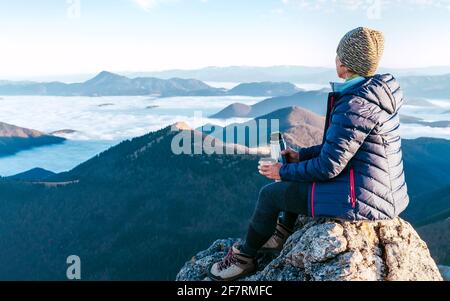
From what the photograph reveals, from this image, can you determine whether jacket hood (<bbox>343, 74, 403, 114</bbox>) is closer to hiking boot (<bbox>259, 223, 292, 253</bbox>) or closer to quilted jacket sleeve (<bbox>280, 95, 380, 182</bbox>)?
quilted jacket sleeve (<bbox>280, 95, 380, 182</bbox>)

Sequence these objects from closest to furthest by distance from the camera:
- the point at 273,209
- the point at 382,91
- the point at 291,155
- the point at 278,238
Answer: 1. the point at 382,91
2. the point at 273,209
3. the point at 291,155
4. the point at 278,238

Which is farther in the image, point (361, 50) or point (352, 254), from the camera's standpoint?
point (352, 254)

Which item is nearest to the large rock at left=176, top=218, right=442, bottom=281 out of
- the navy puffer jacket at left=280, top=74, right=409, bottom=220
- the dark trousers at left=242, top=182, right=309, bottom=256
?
the dark trousers at left=242, top=182, right=309, bottom=256

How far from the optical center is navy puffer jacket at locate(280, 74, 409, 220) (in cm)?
816

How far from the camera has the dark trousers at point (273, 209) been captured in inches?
375

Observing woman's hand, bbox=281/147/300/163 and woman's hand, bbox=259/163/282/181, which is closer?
woman's hand, bbox=259/163/282/181

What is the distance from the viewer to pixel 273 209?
10172mm

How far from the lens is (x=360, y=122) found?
26.6 ft

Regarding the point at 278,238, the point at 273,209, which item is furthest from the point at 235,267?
the point at 273,209

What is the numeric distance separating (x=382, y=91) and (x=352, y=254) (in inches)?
128

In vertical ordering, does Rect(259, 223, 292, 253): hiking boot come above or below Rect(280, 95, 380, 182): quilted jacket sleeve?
below

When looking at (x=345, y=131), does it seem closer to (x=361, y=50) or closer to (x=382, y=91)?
(x=382, y=91)
